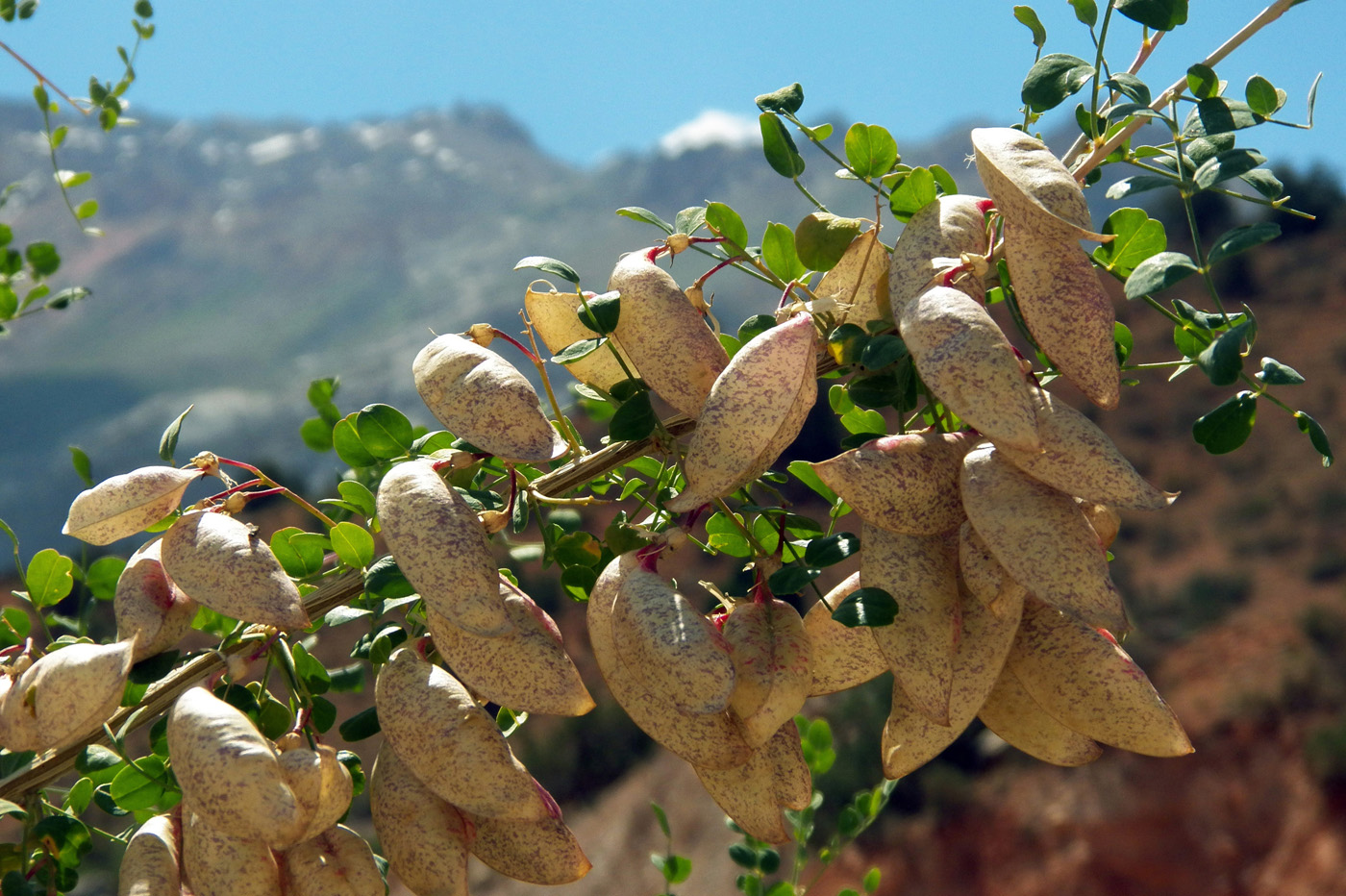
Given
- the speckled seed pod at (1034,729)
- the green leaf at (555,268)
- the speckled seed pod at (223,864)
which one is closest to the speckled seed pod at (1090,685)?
the speckled seed pod at (1034,729)

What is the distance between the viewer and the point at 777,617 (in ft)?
2.17

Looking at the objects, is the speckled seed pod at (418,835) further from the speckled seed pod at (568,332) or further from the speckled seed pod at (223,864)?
the speckled seed pod at (568,332)

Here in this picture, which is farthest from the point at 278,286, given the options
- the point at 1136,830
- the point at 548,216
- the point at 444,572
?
the point at 444,572

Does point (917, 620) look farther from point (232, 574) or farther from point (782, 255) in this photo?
point (232, 574)

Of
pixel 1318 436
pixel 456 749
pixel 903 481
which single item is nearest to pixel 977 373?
pixel 903 481

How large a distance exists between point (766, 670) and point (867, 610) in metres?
0.08

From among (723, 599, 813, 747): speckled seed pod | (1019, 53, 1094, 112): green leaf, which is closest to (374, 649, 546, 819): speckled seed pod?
(723, 599, 813, 747): speckled seed pod

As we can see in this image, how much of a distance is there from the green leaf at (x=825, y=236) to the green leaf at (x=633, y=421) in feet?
0.50

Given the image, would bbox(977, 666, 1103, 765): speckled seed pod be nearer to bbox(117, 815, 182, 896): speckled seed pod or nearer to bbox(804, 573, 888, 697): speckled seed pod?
bbox(804, 573, 888, 697): speckled seed pod

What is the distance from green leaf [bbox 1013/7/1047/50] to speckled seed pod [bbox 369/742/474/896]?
27.9 inches

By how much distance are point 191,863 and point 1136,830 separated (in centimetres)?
596

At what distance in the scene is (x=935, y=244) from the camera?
613 mm

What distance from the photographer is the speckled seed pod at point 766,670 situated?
614 millimetres

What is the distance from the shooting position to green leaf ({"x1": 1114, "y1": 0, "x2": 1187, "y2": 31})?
2.32 ft
